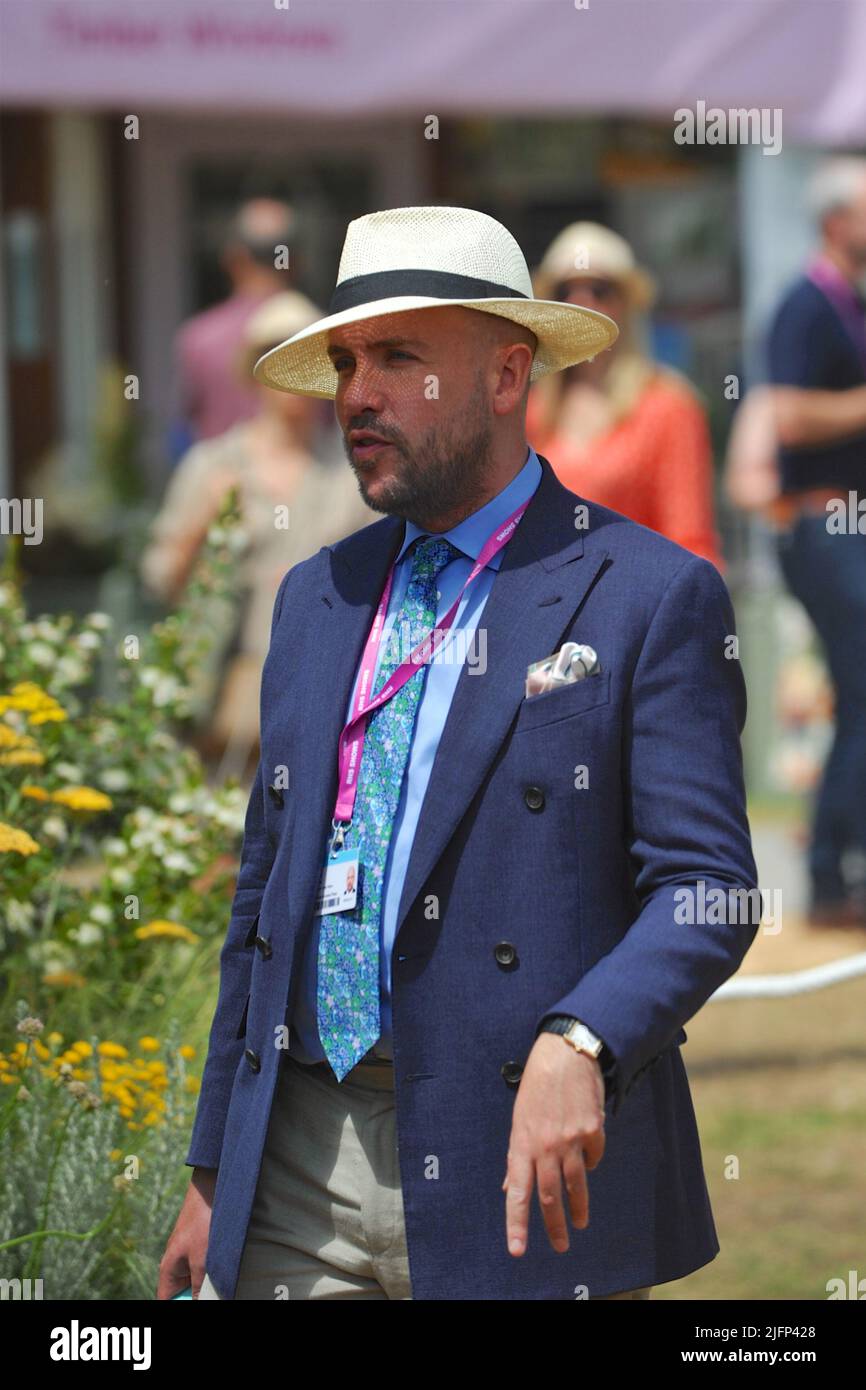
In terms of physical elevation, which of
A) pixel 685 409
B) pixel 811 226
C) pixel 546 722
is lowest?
pixel 546 722

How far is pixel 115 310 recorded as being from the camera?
1252cm

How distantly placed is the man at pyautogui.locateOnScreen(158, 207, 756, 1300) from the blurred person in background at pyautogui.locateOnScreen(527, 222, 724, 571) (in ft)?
11.0

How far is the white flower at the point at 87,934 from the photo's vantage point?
4.46 meters

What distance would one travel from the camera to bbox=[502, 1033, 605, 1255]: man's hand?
2.58 m

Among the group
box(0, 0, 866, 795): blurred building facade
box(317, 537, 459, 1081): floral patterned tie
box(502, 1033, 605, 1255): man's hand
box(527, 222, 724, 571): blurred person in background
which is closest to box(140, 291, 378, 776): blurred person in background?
box(527, 222, 724, 571): blurred person in background

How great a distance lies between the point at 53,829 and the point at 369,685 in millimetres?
1623

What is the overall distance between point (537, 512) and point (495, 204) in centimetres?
1031

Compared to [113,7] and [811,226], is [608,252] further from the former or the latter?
[811,226]

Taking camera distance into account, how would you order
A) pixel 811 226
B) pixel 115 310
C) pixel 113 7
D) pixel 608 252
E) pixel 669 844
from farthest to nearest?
pixel 115 310 → pixel 811 226 → pixel 113 7 → pixel 608 252 → pixel 669 844

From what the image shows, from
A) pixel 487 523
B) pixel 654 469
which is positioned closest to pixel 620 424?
pixel 654 469

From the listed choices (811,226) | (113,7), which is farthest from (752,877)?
(811,226)

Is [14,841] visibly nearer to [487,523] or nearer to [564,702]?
[487,523]

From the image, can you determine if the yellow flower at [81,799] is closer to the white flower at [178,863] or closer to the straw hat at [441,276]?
the white flower at [178,863]
